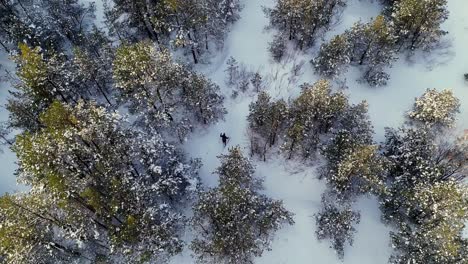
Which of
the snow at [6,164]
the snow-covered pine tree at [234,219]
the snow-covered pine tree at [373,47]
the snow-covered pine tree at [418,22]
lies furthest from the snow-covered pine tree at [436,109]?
the snow at [6,164]

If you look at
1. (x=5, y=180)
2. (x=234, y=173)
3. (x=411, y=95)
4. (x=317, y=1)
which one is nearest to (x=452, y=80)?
(x=411, y=95)

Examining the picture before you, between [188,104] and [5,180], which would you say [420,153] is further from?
[5,180]

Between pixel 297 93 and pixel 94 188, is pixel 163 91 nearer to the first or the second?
pixel 94 188

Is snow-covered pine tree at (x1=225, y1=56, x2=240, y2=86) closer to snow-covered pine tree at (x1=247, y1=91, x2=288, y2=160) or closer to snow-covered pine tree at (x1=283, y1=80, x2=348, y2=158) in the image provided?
snow-covered pine tree at (x1=247, y1=91, x2=288, y2=160)

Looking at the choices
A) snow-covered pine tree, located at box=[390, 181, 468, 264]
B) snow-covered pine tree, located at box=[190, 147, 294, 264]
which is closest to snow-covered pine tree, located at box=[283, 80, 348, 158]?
snow-covered pine tree, located at box=[190, 147, 294, 264]

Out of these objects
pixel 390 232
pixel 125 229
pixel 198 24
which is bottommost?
pixel 125 229

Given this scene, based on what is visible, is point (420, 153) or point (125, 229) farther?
point (420, 153)

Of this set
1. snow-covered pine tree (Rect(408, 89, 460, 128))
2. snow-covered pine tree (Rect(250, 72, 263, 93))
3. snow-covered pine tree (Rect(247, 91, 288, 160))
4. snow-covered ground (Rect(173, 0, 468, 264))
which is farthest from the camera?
snow-covered pine tree (Rect(250, 72, 263, 93))
